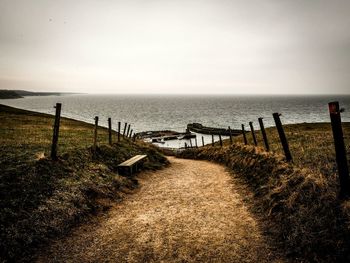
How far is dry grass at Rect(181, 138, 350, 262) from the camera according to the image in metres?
4.79

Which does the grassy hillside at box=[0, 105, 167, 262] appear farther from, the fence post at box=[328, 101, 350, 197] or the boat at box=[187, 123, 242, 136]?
the boat at box=[187, 123, 242, 136]

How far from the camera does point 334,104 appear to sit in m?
5.71

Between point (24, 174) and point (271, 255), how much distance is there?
25.5 ft

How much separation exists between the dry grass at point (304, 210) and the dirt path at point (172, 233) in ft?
1.82

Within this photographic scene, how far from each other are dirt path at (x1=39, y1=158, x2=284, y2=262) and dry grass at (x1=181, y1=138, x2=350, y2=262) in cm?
56

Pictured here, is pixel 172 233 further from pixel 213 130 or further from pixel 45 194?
pixel 213 130

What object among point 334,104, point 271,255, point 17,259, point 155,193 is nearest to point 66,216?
point 17,259

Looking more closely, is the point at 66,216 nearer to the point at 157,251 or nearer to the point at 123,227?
the point at 123,227

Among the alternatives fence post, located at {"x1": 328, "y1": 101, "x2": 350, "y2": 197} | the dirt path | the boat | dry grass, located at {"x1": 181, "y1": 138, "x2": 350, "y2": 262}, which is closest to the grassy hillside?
the dirt path

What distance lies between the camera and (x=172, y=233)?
6527 mm

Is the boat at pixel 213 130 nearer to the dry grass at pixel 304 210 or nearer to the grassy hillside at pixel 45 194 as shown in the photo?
the grassy hillside at pixel 45 194

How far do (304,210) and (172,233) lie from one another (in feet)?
11.0

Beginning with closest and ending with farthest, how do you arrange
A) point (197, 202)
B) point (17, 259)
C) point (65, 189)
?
point (17, 259) → point (65, 189) → point (197, 202)

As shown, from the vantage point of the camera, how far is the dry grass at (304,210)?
479 cm
